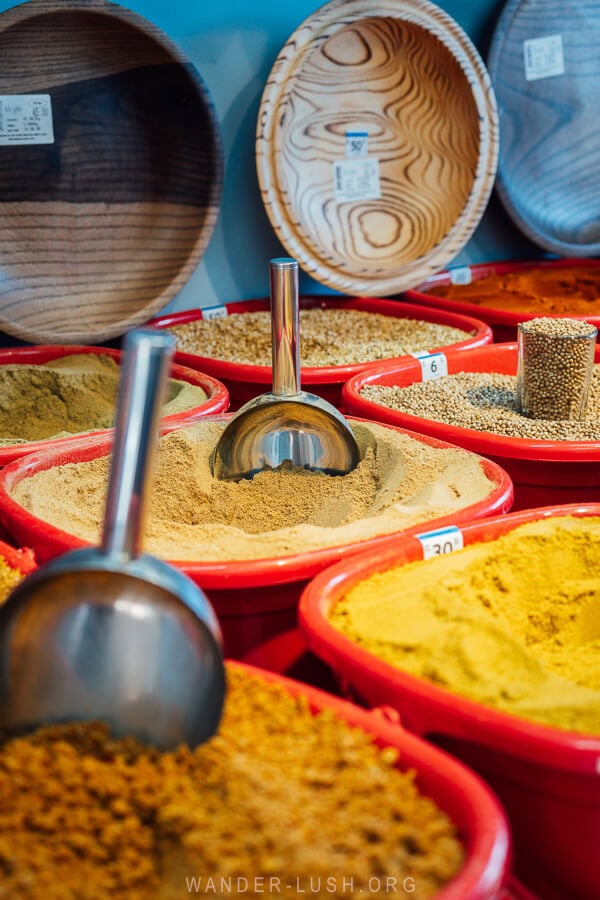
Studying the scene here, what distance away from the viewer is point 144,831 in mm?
567

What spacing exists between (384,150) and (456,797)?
1721mm

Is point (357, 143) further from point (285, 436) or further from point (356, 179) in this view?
point (285, 436)

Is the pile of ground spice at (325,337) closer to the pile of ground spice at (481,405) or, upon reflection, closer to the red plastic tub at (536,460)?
the pile of ground spice at (481,405)

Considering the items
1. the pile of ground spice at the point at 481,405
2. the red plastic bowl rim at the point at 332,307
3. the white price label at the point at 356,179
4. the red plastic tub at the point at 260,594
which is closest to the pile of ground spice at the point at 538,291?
the red plastic bowl rim at the point at 332,307

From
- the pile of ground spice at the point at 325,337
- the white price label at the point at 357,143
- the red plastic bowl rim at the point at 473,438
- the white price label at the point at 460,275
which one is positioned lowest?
the red plastic bowl rim at the point at 473,438

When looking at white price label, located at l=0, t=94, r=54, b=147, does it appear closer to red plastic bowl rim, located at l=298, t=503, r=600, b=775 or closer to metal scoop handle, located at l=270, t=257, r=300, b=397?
metal scoop handle, located at l=270, t=257, r=300, b=397

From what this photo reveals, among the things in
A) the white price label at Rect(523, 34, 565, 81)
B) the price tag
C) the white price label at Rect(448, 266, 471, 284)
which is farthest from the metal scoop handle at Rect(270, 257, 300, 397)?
the white price label at Rect(523, 34, 565, 81)

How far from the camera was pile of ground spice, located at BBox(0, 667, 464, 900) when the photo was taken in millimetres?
535

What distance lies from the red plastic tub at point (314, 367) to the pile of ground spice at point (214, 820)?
1.01 metres

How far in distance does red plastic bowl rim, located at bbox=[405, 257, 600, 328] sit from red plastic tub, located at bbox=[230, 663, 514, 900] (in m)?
1.19

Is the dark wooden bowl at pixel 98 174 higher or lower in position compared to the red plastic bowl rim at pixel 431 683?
higher

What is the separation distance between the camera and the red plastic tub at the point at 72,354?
1267 mm

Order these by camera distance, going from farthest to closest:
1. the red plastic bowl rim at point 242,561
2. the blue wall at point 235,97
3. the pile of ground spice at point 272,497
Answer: the blue wall at point 235,97 < the pile of ground spice at point 272,497 < the red plastic bowl rim at point 242,561

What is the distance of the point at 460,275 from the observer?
7.76ft
